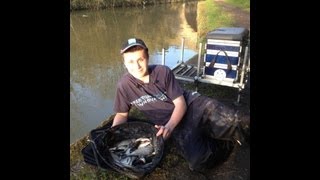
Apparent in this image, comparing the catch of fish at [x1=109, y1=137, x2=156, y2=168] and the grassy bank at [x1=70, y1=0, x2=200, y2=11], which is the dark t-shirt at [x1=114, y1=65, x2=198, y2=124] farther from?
the grassy bank at [x1=70, y1=0, x2=200, y2=11]

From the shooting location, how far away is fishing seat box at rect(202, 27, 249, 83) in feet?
15.1

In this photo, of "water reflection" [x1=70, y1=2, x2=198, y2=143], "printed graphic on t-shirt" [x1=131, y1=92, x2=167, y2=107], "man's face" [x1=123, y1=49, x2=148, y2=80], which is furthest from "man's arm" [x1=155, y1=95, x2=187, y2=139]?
"water reflection" [x1=70, y1=2, x2=198, y2=143]

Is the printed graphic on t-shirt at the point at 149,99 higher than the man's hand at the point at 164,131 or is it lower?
higher

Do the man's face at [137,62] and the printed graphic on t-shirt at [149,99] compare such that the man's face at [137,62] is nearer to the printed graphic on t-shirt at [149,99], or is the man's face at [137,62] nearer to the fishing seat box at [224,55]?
the printed graphic on t-shirt at [149,99]

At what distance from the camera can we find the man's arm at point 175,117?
293cm

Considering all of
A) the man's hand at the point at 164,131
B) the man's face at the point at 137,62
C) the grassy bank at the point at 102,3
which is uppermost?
the grassy bank at the point at 102,3

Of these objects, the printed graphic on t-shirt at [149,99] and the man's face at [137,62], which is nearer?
the man's face at [137,62]

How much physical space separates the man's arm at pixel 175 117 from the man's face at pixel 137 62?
45cm

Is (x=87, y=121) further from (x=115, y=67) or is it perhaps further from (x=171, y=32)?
(x=171, y=32)

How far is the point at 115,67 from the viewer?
9.42 m

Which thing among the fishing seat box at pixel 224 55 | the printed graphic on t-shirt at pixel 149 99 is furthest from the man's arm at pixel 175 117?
the fishing seat box at pixel 224 55

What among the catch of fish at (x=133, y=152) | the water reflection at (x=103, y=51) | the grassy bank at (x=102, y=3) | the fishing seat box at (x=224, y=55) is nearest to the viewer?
the catch of fish at (x=133, y=152)
